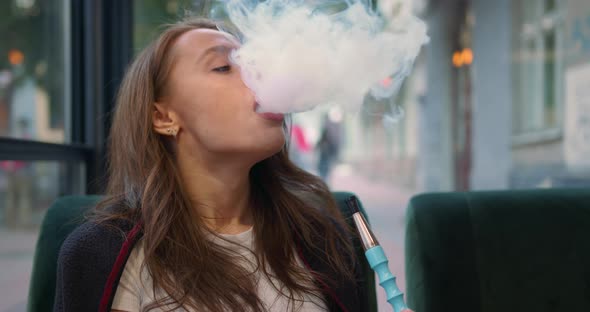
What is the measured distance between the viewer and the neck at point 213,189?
1.43m

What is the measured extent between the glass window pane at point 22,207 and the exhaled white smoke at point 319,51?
1.03 meters

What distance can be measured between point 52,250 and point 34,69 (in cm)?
155

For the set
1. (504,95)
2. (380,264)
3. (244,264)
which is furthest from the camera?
(504,95)

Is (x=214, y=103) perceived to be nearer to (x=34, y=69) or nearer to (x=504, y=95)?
(x=34, y=69)

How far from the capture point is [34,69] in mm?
2719

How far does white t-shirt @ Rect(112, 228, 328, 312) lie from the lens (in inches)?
48.0

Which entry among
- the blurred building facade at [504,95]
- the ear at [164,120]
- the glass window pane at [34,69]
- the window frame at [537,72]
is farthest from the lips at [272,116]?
the window frame at [537,72]

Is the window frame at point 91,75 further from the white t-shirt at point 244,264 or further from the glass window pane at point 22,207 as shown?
the white t-shirt at point 244,264

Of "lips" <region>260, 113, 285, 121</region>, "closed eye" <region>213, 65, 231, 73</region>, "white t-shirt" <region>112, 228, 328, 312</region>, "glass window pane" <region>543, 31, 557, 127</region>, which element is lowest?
"white t-shirt" <region>112, 228, 328, 312</region>

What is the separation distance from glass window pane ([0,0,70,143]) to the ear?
851 mm

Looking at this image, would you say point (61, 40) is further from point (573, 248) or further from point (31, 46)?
point (573, 248)

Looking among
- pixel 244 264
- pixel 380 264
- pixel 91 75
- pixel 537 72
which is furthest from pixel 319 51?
pixel 537 72

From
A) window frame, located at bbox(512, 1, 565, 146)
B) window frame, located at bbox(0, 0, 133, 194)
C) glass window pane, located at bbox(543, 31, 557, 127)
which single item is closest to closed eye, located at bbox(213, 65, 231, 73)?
window frame, located at bbox(0, 0, 133, 194)

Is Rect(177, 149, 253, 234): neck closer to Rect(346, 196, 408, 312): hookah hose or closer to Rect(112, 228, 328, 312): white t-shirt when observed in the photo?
Rect(112, 228, 328, 312): white t-shirt
